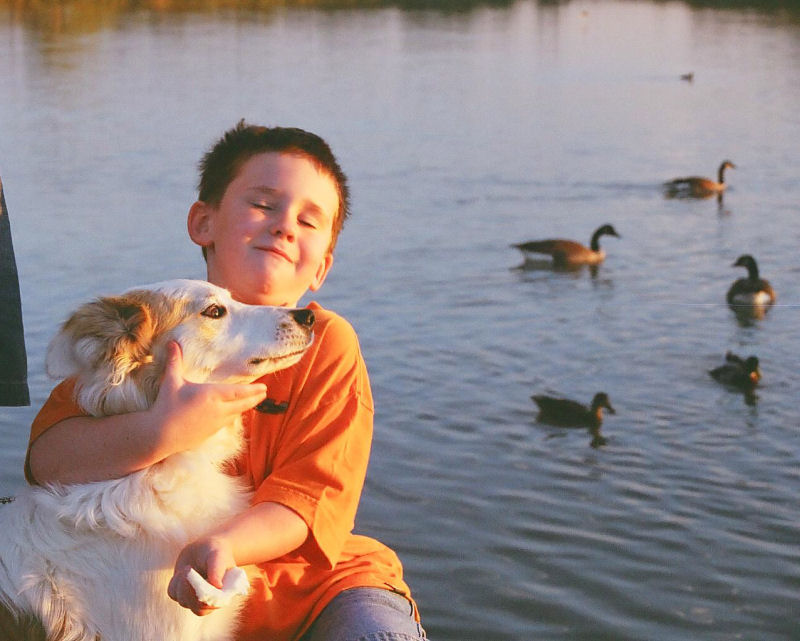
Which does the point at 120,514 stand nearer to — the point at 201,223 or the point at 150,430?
the point at 150,430

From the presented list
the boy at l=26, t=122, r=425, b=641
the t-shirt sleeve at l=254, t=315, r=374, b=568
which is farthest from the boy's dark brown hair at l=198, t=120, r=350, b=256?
the t-shirt sleeve at l=254, t=315, r=374, b=568

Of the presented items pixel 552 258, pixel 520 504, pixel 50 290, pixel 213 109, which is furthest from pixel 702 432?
pixel 213 109

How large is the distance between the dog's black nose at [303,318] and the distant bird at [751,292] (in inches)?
359

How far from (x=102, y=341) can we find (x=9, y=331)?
2.09 ft

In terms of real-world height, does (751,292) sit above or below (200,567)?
below

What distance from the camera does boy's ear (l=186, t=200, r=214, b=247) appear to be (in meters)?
3.70

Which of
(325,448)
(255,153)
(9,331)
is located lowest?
(325,448)

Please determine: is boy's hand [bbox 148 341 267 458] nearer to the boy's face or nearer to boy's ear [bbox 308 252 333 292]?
the boy's face

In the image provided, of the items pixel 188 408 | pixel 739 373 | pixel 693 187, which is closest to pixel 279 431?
pixel 188 408

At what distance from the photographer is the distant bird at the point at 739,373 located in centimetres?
931

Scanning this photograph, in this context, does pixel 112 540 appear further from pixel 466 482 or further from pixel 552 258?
pixel 552 258

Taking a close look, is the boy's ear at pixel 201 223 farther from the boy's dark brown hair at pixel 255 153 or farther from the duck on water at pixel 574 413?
the duck on water at pixel 574 413

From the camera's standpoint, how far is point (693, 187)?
16.8 m

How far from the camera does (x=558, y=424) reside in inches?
337
